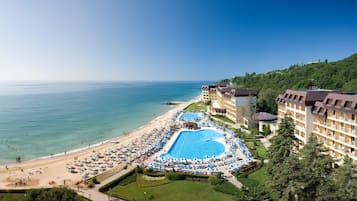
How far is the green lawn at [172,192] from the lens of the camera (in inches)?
1009

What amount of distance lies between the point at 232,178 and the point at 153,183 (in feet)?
29.8

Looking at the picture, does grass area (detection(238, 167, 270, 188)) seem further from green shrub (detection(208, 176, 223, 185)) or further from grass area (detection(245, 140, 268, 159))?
grass area (detection(245, 140, 268, 159))

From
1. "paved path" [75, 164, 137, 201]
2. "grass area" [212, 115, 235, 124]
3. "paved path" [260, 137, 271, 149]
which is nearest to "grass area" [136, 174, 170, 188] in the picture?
"paved path" [75, 164, 137, 201]

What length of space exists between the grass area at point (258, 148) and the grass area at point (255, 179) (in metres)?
5.66

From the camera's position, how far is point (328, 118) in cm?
3206

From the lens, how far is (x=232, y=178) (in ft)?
99.5

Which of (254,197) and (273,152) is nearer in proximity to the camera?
(254,197)

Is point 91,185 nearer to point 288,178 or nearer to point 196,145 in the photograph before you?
point 288,178

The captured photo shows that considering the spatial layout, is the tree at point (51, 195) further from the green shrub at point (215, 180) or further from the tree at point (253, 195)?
the green shrub at point (215, 180)

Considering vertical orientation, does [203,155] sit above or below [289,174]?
below

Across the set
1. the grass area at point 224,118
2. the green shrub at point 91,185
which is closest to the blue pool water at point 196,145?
the grass area at point 224,118

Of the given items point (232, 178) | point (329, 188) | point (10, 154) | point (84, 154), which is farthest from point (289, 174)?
point (10, 154)

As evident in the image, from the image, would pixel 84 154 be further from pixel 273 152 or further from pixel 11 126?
pixel 11 126

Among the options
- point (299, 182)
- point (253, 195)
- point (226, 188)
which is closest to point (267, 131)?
point (226, 188)
